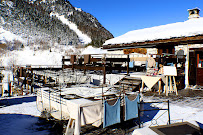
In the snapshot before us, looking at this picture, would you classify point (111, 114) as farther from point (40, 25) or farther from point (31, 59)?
point (40, 25)

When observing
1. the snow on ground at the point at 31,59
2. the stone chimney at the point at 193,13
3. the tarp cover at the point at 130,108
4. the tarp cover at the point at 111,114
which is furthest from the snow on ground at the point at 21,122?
the snow on ground at the point at 31,59

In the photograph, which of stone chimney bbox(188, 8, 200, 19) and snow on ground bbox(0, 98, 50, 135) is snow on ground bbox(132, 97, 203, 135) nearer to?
snow on ground bbox(0, 98, 50, 135)

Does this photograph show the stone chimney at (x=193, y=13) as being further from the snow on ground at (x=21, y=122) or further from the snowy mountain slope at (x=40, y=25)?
the snowy mountain slope at (x=40, y=25)

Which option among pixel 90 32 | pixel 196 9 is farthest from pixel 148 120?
pixel 90 32

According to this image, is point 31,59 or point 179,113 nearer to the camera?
point 179,113

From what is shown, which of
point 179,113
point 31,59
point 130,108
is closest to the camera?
point 130,108

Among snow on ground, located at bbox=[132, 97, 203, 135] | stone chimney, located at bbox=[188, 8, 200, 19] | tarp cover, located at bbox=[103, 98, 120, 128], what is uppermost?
stone chimney, located at bbox=[188, 8, 200, 19]

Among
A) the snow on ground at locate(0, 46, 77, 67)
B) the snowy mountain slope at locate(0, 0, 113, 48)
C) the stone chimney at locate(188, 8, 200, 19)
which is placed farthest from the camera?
the snowy mountain slope at locate(0, 0, 113, 48)

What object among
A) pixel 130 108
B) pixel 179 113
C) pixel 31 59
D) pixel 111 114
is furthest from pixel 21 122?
pixel 31 59

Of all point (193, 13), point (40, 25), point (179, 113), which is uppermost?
point (40, 25)

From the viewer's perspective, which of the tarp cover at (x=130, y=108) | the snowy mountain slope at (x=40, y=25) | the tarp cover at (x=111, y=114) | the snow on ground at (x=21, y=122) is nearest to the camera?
the tarp cover at (x=111, y=114)

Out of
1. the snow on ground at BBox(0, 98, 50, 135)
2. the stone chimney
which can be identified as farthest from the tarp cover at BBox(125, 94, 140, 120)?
the stone chimney

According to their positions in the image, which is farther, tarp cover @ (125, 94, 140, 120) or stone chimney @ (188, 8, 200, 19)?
stone chimney @ (188, 8, 200, 19)

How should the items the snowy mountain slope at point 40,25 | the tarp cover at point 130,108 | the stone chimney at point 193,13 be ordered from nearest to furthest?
1. the tarp cover at point 130,108
2. the stone chimney at point 193,13
3. the snowy mountain slope at point 40,25
